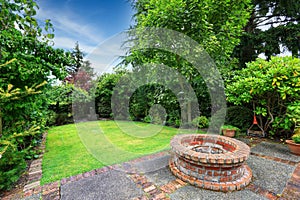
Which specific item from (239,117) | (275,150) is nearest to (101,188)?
(275,150)

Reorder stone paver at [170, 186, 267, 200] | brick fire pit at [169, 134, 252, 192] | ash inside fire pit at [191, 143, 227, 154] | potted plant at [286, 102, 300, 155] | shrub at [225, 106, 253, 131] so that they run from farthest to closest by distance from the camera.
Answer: shrub at [225, 106, 253, 131] → potted plant at [286, 102, 300, 155] → ash inside fire pit at [191, 143, 227, 154] → brick fire pit at [169, 134, 252, 192] → stone paver at [170, 186, 267, 200]

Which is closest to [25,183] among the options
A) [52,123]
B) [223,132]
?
[223,132]

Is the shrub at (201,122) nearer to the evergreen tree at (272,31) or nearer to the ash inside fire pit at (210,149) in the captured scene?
the ash inside fire pit at (210,149)

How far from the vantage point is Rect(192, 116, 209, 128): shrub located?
5832mm

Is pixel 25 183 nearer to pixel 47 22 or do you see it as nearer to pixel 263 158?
pixel 47 22

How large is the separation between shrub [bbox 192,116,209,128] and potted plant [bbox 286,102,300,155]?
2438 mm

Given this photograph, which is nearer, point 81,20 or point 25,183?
point 25,183

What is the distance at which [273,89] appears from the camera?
4.02 metres

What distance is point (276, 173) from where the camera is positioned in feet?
8.16

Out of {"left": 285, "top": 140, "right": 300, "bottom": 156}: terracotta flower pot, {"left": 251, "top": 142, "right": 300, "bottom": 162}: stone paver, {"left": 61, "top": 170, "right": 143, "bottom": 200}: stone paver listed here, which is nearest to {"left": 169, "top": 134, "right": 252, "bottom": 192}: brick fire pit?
{"left": 61, "top": 170, "right": 143, "bottom": 200}: stone paver

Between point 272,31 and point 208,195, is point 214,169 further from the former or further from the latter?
point 272,31

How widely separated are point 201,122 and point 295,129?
2.68 meters

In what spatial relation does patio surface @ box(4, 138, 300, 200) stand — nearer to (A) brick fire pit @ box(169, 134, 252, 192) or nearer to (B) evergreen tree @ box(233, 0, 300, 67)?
(A) brick fire pit @ box(169, 134, 252, 192)

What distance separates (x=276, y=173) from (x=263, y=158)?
26.8 inches
